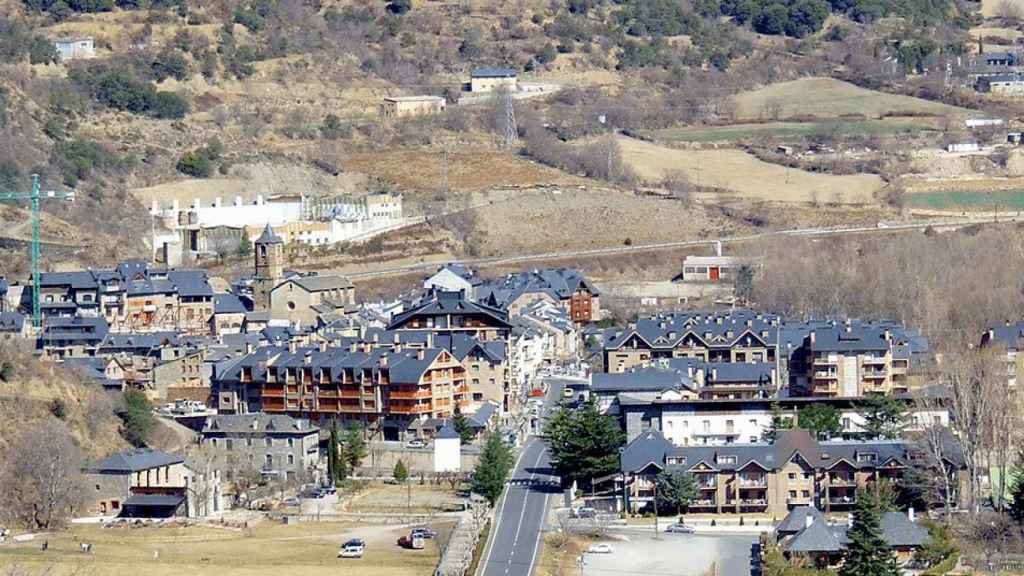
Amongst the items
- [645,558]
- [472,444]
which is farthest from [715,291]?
[645,558]

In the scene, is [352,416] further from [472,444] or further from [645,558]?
[645,558]

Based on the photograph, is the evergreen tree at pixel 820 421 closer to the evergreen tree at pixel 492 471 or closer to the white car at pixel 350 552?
the evergreen tree at pixel 492 471

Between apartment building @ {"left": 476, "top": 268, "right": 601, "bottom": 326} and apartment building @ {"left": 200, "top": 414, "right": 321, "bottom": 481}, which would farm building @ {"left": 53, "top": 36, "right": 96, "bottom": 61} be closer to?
apartment building @ {"left": 476, "top": 268, "right": 601, "bottom": 326}

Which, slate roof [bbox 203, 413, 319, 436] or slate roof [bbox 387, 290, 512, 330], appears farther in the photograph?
slate roof [bbox 387, 290, 512, 330]

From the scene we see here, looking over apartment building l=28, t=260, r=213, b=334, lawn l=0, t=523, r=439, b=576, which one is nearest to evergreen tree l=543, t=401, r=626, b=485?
lawn l=0, t=523, r=439, b=576

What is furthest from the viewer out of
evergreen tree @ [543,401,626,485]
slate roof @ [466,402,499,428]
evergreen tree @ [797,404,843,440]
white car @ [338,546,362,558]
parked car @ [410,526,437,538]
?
slate roof @ [466,402,499,428]

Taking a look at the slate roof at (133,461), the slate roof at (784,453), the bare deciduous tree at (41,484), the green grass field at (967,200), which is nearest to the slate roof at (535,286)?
the slate roof at (133,461)

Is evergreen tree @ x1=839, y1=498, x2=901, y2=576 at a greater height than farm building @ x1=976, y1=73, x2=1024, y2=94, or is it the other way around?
farm building @ x1=976, y1=73, x2=1024, y2=94
